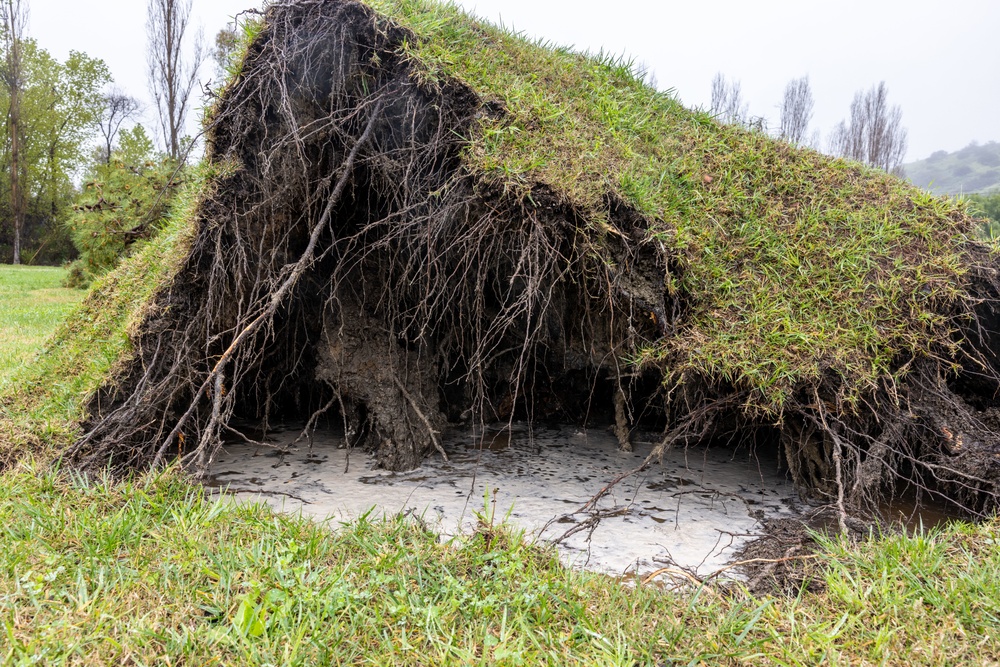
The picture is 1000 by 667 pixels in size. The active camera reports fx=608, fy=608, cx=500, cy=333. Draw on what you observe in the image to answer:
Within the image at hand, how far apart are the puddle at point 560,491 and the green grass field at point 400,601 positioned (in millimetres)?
313

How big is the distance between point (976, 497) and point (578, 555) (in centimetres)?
209

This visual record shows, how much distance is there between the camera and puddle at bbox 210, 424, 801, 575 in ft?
9.52

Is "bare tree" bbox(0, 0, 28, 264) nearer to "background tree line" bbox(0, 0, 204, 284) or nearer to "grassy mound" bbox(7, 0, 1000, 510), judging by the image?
"background tree line" bbox(0, 0, 204, 284)

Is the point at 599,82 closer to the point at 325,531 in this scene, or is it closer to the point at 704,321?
the point at 704,321

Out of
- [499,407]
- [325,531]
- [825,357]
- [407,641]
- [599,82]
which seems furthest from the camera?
[499,407]

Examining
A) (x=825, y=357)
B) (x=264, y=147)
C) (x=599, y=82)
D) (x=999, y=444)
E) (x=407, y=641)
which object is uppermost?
(x=599, y=82)

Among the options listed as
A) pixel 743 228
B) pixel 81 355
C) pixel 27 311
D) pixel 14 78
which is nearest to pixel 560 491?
pixel 743 228

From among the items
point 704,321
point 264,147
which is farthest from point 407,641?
point 264,147

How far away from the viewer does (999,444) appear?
122 inches

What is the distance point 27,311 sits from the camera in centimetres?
988

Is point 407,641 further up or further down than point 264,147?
further down

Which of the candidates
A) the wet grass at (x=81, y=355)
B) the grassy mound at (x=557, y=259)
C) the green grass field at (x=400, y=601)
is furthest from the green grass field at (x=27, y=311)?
the green grass field at (x=400, y=601)

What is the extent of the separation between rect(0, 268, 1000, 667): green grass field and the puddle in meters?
0.31

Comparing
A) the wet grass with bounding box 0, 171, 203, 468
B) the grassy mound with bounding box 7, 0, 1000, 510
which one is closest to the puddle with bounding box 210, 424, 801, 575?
the grassy mound with bounding box 7, 0, 1000, 510
